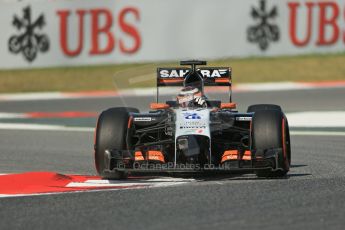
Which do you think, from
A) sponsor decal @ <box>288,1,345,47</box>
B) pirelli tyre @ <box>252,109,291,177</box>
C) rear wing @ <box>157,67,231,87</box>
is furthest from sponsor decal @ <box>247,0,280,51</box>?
pirelli tyre @ <box>252,109,291,177</box>

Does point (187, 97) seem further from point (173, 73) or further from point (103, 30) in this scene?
point (103, 30)

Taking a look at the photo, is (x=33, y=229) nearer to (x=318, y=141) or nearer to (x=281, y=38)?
(x=318, y=141)

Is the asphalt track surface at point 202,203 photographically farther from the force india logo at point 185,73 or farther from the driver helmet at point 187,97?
the force india logo at point 185,73

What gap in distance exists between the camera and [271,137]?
10.3 meters

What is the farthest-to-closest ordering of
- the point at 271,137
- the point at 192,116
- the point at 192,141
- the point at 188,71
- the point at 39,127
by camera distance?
the point at 39,127 → the point at 188,71 → the point at 192,116 → the point at 271,137 → the point at 192,141

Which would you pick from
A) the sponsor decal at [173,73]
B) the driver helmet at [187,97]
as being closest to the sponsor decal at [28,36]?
the sponsor decal at [173,73]

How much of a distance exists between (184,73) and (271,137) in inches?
73.8

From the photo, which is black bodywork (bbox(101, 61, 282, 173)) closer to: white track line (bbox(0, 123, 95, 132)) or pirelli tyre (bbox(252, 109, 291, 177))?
pirelli tyre (bbox(252, 109, 291, 177))

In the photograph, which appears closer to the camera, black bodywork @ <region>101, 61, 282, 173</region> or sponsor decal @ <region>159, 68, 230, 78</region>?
black bodywork @ <region>101, 61, 282, 173</region>

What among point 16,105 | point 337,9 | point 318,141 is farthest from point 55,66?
point 318,141

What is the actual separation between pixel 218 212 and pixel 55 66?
640 inches

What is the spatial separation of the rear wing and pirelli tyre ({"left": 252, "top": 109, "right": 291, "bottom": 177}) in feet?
4.75

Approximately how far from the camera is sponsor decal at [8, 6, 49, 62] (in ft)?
77.0

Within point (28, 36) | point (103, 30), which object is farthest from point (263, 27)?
point (28, 36)
